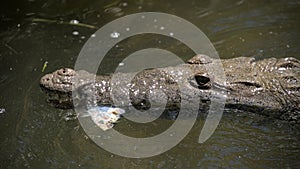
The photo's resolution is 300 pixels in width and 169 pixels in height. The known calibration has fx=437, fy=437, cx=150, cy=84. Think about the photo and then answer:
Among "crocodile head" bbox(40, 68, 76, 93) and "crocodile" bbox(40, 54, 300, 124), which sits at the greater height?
"crocodile head" bbox(40, 68, 76, 93)

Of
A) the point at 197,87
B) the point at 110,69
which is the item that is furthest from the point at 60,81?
the point at 197,87

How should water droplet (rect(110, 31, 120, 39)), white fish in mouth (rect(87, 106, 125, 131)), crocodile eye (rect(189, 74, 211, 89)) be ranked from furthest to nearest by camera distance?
water droplet (rect(110, 31, 120, 39)) < white fish in mouth (rect(87, 106, 125, 131)) < crocodile eye (rect(189, 74, 211, 89))

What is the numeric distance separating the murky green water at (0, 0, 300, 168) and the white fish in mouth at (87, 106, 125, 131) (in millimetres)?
134

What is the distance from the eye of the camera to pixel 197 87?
4.89 meters

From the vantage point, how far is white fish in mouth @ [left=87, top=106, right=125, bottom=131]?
5.11 metres

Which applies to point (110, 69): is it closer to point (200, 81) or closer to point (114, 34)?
point (114, 34)

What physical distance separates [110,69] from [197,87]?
1694 mm

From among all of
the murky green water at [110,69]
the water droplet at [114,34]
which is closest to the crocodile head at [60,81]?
the murky green water at [110,69]

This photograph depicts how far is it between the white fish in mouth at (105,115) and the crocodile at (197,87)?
0.13 metres

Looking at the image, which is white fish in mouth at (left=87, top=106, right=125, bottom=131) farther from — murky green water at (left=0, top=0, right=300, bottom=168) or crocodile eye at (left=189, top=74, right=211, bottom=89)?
crocodile eye at (left=189, top=74, right=211, bottom=89)

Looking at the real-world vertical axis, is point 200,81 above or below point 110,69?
above

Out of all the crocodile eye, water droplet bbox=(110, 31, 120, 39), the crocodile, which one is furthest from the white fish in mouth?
water droplet bbox=(110, 31, 120, 39)

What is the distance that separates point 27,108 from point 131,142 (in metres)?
1.54

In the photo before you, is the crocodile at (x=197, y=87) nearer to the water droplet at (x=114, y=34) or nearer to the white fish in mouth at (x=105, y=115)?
the white fish in mouth at (x=105, y=115)
